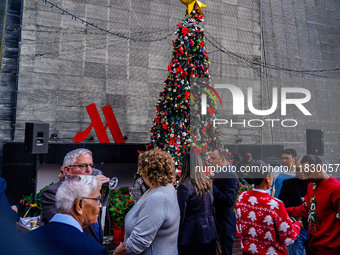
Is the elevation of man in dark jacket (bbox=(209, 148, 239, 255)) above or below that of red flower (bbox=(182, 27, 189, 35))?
below


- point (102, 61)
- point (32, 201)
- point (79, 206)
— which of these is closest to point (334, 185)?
point (79, 206)

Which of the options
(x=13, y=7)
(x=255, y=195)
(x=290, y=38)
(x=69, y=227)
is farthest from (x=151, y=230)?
(x=290, y=38)

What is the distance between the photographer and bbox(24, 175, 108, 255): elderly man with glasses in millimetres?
1292

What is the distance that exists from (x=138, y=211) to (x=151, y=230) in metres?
0.19

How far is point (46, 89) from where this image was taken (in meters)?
8.58

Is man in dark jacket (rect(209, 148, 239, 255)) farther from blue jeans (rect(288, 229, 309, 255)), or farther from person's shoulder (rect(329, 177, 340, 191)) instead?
person's shoulder (rect(329, 177, 340, 191))

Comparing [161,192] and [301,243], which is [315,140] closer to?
[301,243]

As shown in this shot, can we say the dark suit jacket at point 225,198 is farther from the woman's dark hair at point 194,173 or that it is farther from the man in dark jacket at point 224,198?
the woman's dark hair at point 194,173

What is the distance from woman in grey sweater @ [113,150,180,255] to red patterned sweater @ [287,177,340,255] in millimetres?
1505

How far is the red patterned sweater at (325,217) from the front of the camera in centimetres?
266

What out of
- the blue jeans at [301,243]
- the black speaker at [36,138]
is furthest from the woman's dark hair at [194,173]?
the black speaker at [36,138]

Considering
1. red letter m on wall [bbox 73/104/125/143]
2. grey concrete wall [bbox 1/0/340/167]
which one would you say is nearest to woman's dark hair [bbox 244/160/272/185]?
grey concrete wall [bbox 1/0/340/167]

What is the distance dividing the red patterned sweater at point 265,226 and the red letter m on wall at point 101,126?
689 cm

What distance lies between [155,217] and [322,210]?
173 centimetres
